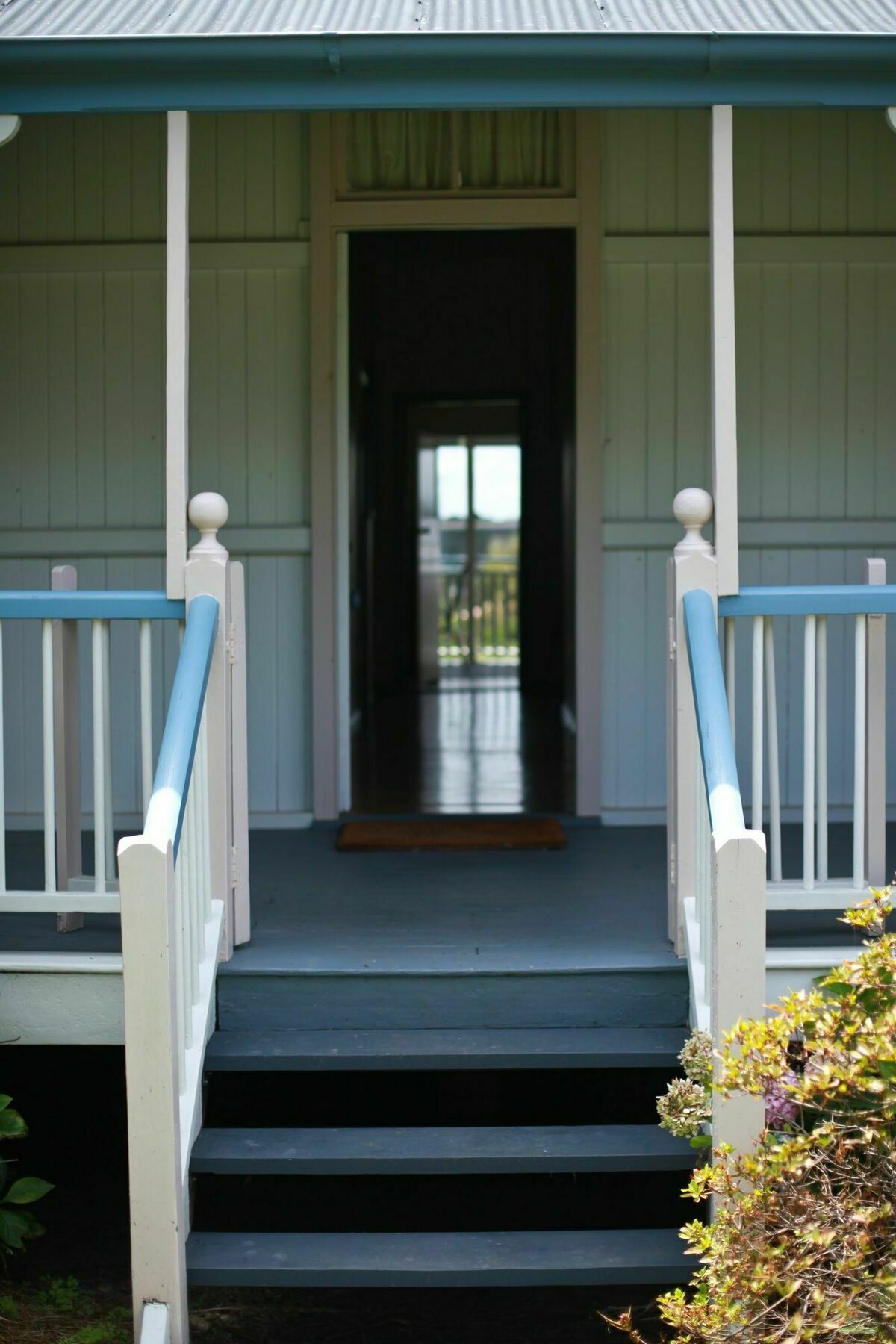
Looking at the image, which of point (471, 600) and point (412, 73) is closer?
point (412, 73)

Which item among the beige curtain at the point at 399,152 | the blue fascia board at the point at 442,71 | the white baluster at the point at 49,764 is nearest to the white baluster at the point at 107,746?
the white baluster at the point at 49,764

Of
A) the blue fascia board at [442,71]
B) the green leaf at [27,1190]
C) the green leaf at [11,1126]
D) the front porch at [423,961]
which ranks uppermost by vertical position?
the blue fascia board at [442,71]

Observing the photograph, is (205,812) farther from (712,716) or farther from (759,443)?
(759,443)

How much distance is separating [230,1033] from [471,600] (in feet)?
33.3

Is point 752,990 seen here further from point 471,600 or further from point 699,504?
point 471,600

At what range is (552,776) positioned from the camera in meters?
6.71

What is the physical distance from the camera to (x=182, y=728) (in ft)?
10.6

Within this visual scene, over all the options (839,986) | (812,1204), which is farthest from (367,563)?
(812,1204)

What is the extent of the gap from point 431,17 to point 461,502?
9721 millimetres

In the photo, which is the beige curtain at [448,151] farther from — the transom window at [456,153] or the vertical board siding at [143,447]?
the vertical board siding at [143,447]

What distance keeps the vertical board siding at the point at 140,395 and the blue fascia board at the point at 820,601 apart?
2275 mm

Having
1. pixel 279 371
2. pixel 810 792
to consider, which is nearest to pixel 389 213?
pixel 279 371

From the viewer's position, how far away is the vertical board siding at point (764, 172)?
534 centimetres

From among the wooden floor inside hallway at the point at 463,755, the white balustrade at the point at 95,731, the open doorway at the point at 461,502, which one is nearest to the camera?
the white balustrade at the point at 95,731
